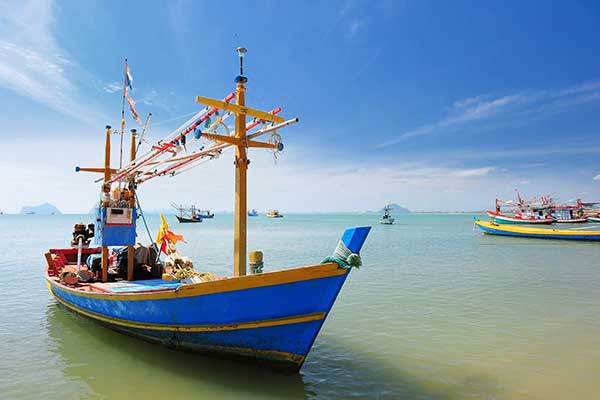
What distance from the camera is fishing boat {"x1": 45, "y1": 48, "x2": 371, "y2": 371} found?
226 inches

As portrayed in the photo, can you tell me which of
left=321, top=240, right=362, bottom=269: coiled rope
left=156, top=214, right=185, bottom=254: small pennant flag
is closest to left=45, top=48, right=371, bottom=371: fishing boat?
left=321, top=240, right=362, bottom=269: coiled rope

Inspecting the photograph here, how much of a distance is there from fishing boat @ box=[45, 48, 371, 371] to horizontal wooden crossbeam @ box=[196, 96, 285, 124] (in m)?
0.02

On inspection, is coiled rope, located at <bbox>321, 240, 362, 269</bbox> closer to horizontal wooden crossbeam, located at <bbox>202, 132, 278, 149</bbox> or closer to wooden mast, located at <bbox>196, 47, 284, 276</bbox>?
wooden mast, located at <bbox>196, 47, 284, 276</bbox>

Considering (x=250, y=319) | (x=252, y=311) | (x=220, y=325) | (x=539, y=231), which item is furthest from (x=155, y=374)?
(x=539, y=231)

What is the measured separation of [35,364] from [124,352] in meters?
1.81

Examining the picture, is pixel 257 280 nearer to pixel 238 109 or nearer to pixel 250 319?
pixel 250 319

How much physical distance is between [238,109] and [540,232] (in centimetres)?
4303

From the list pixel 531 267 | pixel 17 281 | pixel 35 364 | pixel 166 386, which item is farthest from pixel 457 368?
pixel 17 281

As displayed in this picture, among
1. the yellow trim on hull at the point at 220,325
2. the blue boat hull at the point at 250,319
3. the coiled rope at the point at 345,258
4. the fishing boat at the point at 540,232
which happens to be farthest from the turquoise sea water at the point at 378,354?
the fishing boat at the point at 540,232

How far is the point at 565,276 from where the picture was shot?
17391 millimetres

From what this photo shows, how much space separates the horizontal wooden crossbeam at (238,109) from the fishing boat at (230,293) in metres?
0.02

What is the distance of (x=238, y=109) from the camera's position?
745cm

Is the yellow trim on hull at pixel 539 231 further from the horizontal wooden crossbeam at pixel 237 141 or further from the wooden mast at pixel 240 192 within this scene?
the wooden mast at pixel 240 192

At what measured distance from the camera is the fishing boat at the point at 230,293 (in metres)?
5.73
